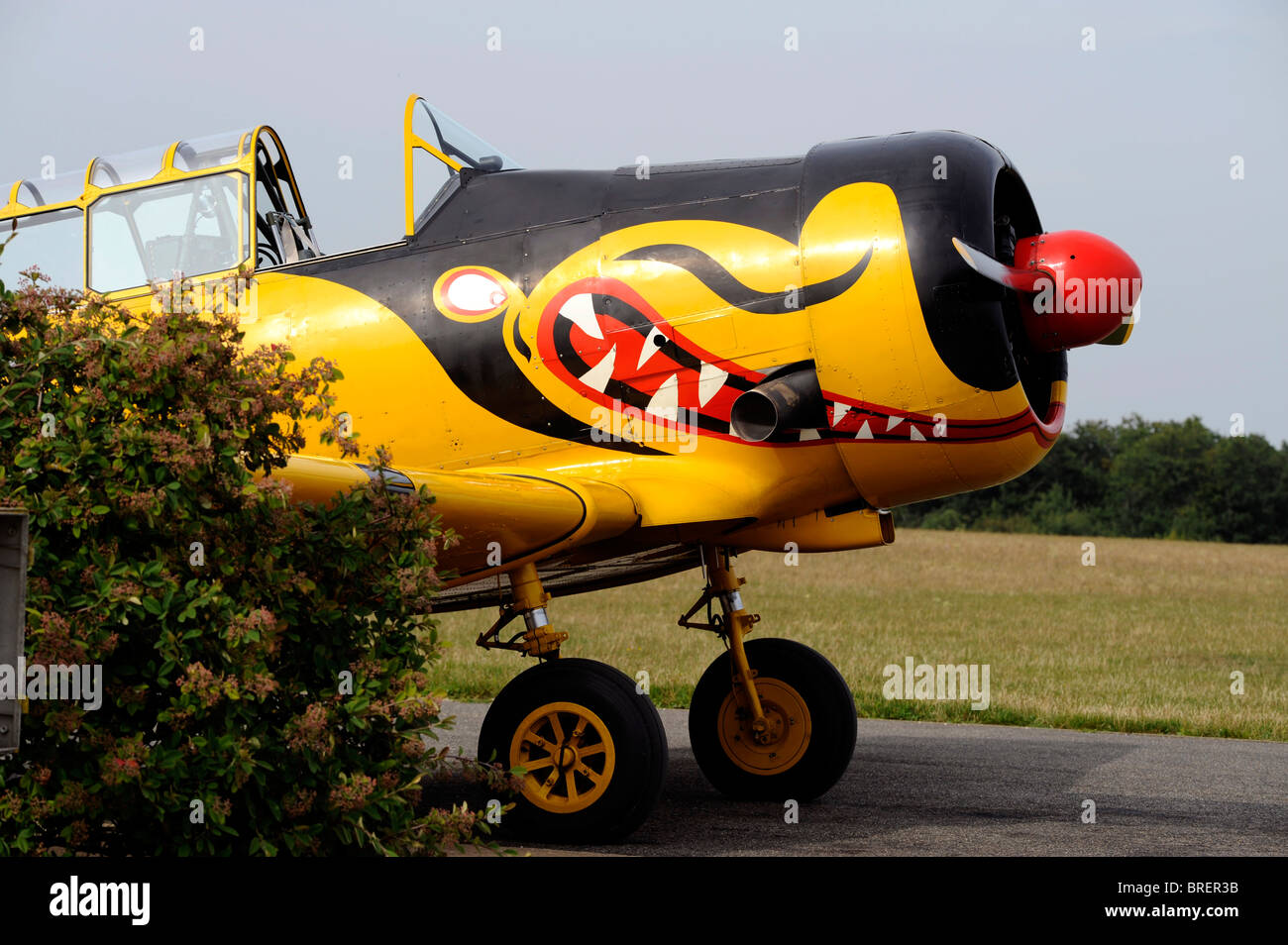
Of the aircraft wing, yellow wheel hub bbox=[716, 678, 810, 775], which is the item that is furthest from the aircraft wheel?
yellow wheel hub bbox=[716, 678, 810, 775]

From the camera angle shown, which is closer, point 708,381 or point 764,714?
point 708,381

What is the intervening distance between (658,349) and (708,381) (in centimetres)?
30

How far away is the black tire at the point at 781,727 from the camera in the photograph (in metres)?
7.95

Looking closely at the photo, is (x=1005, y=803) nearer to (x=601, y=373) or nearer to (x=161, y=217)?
(x=601, y=373)

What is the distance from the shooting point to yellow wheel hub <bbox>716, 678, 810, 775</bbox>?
8.03m

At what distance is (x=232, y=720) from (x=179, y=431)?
38.8 inches

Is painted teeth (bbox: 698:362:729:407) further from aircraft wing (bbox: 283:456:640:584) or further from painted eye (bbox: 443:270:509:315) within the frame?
painted eye (bbox: 443:270:509:315)

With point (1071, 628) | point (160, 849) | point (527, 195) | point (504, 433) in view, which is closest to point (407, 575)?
point (160, 849)

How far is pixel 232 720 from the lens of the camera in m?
4.32

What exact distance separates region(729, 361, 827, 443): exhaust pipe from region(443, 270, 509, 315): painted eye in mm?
1403

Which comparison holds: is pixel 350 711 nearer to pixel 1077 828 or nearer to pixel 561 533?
pixel 561 533

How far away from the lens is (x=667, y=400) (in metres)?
6.52

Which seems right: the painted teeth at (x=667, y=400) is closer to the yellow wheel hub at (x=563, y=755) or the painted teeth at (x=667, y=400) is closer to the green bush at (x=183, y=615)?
the yellow wheel hub at (x=563, y=755)

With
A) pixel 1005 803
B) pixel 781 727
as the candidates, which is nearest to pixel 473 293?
pixel 781 727
